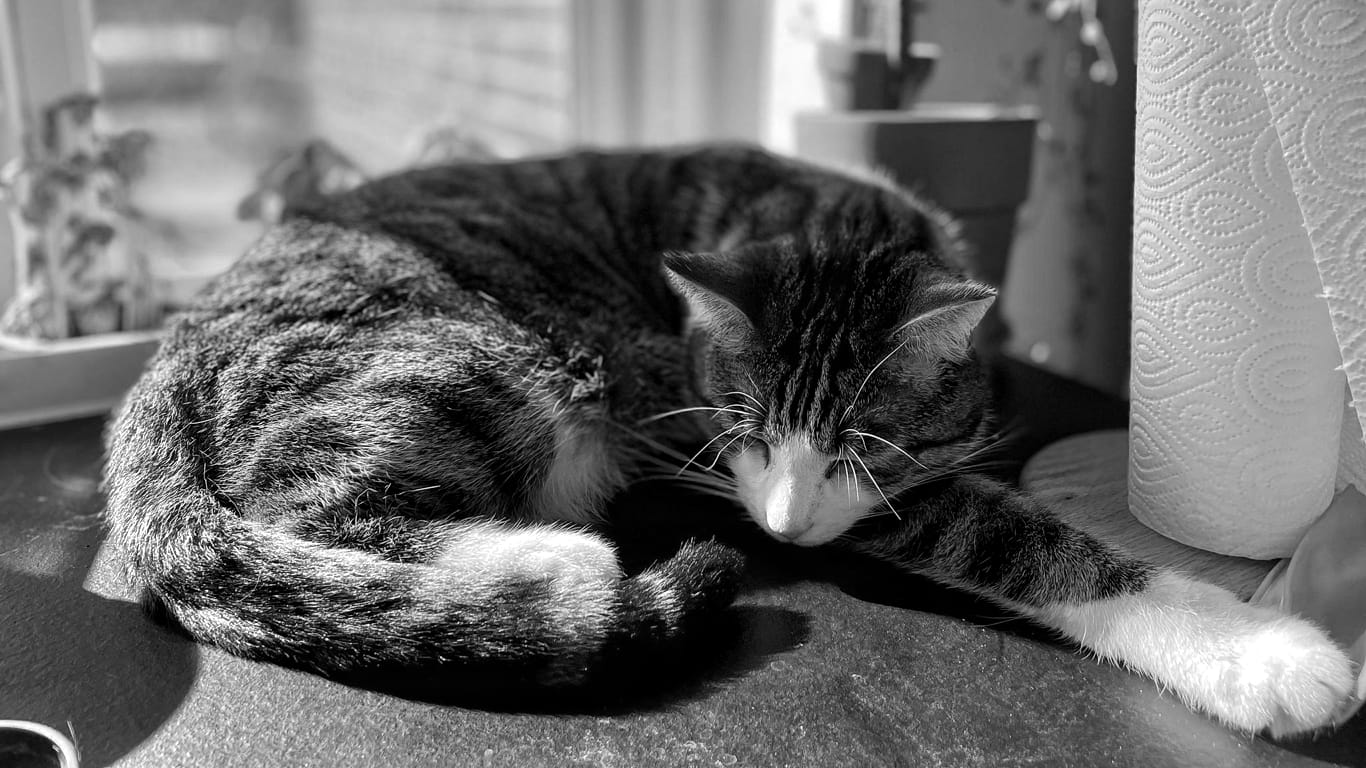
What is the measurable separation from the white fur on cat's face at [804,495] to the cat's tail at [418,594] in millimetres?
87

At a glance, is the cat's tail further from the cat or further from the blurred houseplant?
the blurred houseplant

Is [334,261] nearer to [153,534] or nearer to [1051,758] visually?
[153,534]

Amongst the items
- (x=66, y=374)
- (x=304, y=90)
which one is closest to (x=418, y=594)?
(x=66, y=374)

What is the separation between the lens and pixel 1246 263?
90 cm

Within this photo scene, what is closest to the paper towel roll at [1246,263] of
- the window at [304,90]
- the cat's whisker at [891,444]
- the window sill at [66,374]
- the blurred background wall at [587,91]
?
the cat's whisker at [891,444]

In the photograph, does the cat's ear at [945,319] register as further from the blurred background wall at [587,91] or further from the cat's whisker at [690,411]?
the blurred background wall at [587,91]

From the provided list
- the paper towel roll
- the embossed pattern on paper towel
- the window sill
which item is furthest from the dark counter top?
the window sill

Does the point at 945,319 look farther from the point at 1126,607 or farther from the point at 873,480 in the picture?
the point at 1126,607

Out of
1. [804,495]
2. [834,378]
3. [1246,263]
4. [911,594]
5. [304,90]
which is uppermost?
[304,90]

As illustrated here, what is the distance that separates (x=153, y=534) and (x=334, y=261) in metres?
0.38

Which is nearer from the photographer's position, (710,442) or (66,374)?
(710,442)

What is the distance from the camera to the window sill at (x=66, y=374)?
1.50 metres

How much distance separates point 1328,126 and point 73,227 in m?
1.67

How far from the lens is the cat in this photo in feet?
2.83
